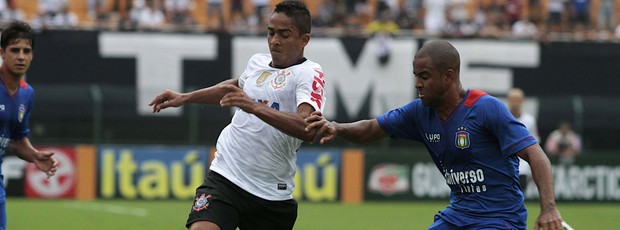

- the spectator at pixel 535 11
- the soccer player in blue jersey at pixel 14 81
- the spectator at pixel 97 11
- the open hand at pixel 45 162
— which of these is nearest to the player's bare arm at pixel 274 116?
the soccer player in blue jersey at pixel 14 81

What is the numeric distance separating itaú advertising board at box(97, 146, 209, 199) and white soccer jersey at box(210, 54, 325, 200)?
45.3 feet

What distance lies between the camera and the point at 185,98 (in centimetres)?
732

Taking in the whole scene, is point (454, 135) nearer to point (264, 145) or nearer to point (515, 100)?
point (264, 145)

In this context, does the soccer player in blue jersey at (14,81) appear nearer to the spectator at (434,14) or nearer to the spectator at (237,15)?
the spectator at (237,15)

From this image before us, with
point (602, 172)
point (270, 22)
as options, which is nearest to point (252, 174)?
point (270, 22)

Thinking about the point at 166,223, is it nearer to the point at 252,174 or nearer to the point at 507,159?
the point at 252,174

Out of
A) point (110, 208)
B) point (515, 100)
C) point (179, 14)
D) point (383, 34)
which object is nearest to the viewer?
point (515, 100)

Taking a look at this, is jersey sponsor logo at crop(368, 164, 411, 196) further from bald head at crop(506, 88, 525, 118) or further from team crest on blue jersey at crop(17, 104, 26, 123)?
team crest on blue jersey at crop(17, 104, 26, 123)

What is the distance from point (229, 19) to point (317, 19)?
2100 mm

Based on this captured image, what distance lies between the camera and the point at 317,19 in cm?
2528

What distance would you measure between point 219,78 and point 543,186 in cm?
1803

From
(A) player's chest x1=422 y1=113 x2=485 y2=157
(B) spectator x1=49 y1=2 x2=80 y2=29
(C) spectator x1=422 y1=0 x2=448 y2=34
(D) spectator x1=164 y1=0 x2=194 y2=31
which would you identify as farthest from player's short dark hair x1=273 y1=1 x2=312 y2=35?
(C) spectator x1=422 y1=0 x2=448 y2=34

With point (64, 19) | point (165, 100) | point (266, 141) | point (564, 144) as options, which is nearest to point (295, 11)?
point (266, 141)

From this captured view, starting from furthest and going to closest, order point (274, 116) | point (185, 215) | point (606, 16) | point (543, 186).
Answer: point (606, 16)
point (185, 215)
point (274, 116)
point (543, 186)
